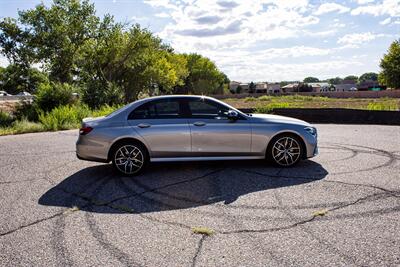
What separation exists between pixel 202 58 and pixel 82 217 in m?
102

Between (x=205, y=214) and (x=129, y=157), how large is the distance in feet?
8.52

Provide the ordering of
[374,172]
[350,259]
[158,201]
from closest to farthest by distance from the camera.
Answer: [350,259], [158,201], [374,172]

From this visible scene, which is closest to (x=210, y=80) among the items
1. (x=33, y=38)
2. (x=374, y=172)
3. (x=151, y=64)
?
(x=151, y=64)

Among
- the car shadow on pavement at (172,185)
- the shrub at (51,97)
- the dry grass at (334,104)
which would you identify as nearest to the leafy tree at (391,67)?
the dry grass at (334,104)

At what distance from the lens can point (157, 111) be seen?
23.4ft

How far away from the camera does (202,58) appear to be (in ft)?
343

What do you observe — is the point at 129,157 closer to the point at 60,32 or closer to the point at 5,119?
the point at 5,119

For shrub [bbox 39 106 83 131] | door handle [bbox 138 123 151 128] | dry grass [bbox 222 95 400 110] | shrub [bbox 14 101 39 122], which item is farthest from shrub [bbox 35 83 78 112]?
door handle [bbox 138 123 151 128]

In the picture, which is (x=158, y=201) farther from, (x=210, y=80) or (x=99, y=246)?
(x=210, y=80)

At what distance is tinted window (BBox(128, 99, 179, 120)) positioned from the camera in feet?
23.2

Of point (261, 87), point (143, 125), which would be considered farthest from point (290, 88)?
point (143, 125)

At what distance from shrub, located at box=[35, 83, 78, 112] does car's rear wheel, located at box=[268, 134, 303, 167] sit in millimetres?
16081

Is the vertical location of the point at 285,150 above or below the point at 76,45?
below

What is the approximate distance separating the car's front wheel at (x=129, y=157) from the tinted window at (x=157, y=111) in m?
0.56
